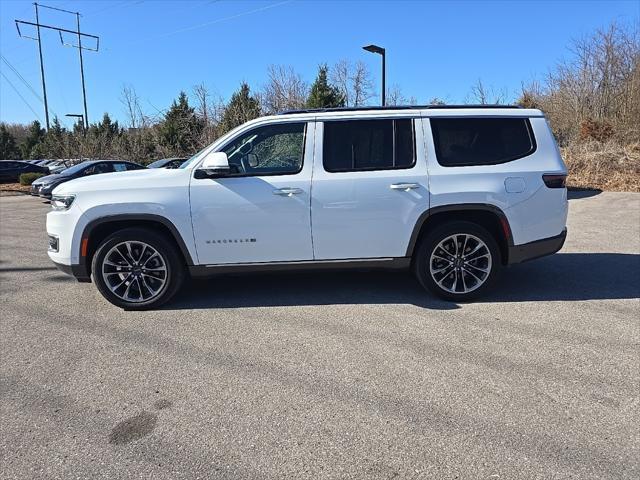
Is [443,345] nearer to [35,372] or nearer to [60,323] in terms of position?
[35,372]

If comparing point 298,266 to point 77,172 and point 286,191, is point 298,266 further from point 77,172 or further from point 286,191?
point 77,172

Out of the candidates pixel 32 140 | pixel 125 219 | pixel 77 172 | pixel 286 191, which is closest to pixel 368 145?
pixel 286 191

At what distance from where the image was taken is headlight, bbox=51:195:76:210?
4898 millimetres

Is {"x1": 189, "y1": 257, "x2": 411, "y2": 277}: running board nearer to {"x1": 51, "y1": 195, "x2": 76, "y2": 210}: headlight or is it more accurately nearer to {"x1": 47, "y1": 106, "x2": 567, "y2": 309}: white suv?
{"x1": 47, "y1": 106, "x2": 567, "y2": 309}: white suv

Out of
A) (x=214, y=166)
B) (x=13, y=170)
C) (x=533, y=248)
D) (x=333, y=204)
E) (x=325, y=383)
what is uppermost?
(x=13, y=170)

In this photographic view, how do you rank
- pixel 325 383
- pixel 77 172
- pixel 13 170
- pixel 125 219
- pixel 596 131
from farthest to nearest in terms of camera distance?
pixel 13 170 → pixel 596 131 → pixel 77 172 → pixel 125 219 → pixel 325 383

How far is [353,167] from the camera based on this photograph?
16.4ft

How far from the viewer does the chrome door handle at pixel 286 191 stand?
192 inches

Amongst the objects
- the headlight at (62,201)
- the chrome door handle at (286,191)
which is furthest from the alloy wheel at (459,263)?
the headlight at (62,201)

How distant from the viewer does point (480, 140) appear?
16.8ft

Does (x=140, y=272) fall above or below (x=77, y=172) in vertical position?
below

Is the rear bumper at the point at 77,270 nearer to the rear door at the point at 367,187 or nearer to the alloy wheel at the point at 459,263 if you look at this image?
the rear door at the point at 367,187

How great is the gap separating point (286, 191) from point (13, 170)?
31525mm

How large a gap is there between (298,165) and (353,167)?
56 cm
